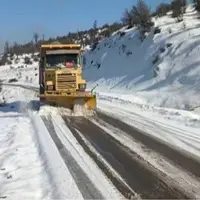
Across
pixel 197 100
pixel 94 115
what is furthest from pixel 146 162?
pixel 197 100

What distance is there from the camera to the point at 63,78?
66.9 ft

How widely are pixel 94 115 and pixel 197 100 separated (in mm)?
5097

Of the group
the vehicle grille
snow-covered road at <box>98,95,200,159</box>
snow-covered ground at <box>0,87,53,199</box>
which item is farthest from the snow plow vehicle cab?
snow-covered ground at <box>0,87,53,199</box>

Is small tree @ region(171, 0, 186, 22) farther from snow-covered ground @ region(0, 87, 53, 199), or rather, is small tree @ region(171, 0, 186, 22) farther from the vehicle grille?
snow-covered ground @ region(0, 87, 53, 199)

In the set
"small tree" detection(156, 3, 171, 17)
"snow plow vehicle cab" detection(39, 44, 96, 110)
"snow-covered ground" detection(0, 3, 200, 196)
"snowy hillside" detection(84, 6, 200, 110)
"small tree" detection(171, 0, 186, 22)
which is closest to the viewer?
"snow-covered ground" detection(0, 3, 200, 196)

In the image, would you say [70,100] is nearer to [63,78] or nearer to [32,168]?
[63,78]

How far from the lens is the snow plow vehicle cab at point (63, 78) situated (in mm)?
19625

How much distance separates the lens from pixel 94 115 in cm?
1884

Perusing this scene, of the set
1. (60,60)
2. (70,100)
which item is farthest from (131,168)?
(60,60)

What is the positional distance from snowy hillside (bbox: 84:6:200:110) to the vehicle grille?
4.88 m

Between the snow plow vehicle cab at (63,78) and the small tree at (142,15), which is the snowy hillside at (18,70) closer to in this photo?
the small tree at (142,15)

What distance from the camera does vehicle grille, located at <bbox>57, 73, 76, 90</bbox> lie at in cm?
2031

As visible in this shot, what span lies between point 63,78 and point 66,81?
7.2 inches

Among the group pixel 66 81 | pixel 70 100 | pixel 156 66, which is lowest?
pixel 70 100
